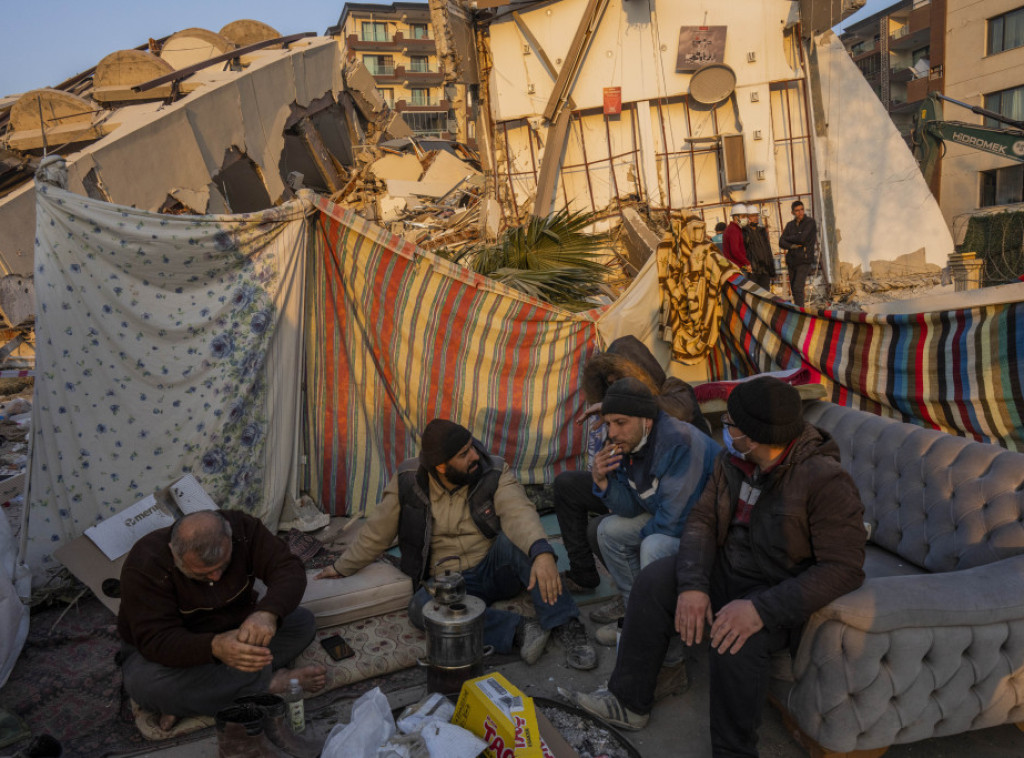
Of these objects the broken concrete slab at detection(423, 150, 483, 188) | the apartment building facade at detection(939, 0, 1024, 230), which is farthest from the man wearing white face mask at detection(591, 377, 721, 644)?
the apartment building facade at detection(939, 0, 1024, 230)

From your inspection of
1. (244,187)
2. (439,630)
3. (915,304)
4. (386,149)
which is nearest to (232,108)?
(244,187)

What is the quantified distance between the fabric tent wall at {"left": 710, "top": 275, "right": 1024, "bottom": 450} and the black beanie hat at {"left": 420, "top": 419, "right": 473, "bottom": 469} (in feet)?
9.67

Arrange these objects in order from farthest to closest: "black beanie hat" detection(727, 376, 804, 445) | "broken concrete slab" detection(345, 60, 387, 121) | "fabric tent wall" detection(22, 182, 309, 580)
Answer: "broken concrete slab" detection(345, 60, 387, 121), "fabric tent wall" detection(22, 182, 309, 580), "black beanie hat" detection(727, 376, 804, 445)

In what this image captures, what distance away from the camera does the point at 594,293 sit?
6.80 meters

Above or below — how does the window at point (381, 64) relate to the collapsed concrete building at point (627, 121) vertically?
above

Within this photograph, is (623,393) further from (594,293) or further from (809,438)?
(594,293)

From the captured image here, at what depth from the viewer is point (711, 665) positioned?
2.88 metres

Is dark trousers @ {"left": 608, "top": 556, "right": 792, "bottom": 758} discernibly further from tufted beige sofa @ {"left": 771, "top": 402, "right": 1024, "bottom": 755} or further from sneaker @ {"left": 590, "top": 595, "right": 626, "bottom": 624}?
sneaker @ {"left": 590, "top": 595, "right": 626, "bottom": 624}

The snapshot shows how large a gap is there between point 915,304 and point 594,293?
304cm

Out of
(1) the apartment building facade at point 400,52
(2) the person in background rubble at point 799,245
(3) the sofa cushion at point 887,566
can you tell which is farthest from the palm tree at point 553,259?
(1) the apartment building facade at point 400,52

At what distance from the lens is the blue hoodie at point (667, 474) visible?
141 inches

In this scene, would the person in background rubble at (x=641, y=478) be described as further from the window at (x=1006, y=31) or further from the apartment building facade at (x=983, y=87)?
the window at (x=1006, y=31)

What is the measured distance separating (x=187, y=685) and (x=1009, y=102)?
30.5 metres

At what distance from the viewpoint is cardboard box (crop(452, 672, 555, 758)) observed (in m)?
2.63
